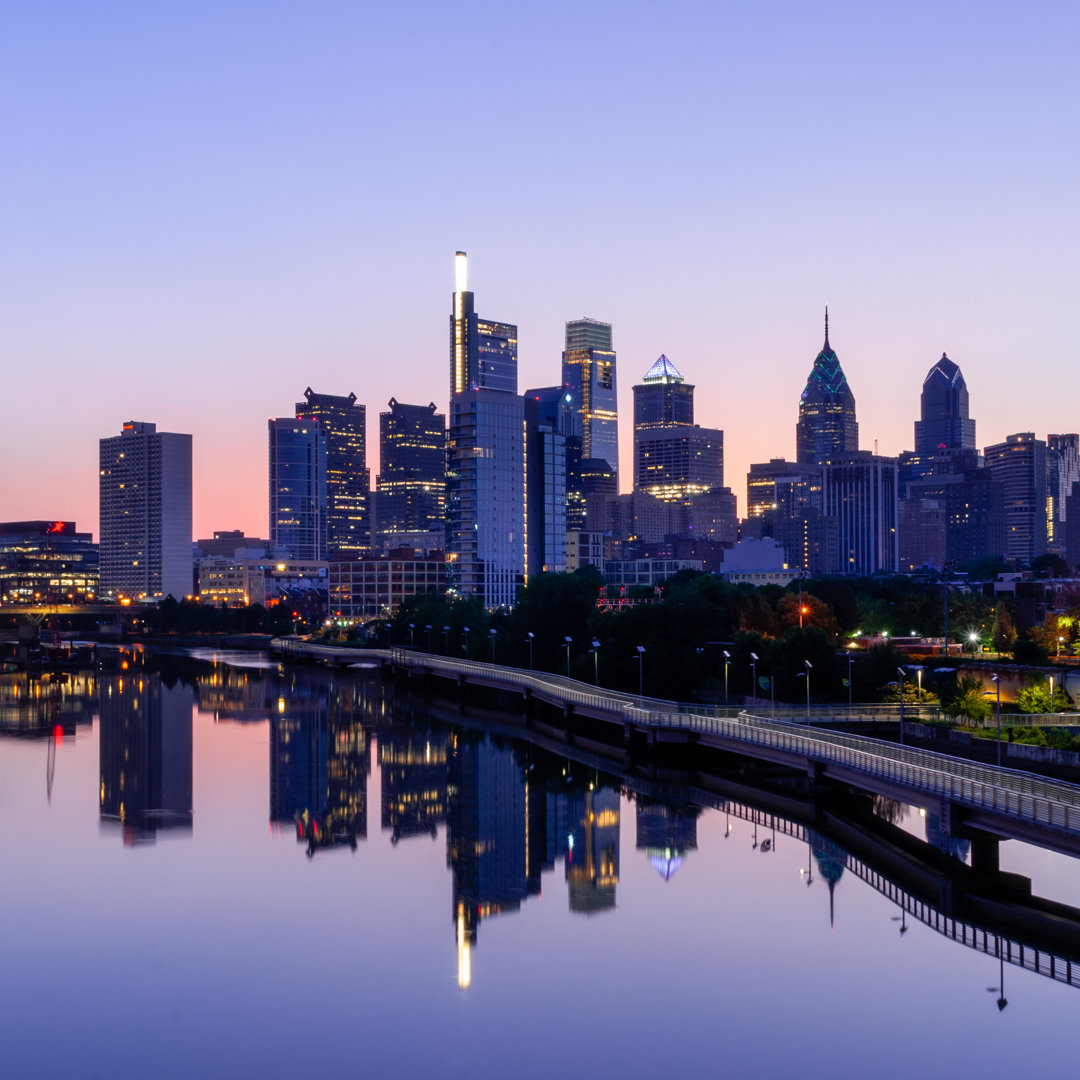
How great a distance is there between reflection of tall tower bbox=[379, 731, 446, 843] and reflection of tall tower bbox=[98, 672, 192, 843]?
11.3m

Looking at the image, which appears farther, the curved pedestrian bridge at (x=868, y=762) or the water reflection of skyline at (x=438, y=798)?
the water reflection of skyline at (x=438, y=798)

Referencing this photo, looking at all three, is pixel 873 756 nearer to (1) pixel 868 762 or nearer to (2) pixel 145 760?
(1) pixel 868 762

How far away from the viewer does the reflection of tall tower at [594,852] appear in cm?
4950

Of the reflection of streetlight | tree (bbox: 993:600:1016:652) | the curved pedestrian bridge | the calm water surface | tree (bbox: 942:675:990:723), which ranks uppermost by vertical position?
tree (bbox: 993:600:1016:652)

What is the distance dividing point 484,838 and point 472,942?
16.8 m

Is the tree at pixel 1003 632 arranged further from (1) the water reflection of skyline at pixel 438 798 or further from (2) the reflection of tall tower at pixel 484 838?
(2) the reflection of tall tower at pixel 484 838

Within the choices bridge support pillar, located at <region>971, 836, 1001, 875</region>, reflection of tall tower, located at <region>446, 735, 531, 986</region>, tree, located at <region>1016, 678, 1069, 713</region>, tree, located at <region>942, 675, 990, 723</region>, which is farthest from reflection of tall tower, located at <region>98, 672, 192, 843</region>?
tree, located at <region>1016, 678, 1069, 713</region>

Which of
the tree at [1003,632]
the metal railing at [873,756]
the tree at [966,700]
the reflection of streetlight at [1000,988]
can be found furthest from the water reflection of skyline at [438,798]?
the tree at [1003,632]

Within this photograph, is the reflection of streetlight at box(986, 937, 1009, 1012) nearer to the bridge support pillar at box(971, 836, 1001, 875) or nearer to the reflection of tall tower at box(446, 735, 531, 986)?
the bridge support pillar at box(971, 836, 1001, 875)

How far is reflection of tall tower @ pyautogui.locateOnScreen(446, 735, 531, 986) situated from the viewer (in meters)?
48.1

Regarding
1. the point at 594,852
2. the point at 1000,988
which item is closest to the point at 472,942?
the point at 594,852

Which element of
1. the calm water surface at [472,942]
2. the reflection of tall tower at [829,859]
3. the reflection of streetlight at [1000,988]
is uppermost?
the reflection of tall tower at [829,859]

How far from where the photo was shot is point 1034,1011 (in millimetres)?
36281

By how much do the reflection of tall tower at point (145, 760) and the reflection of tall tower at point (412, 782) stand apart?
444 inches
